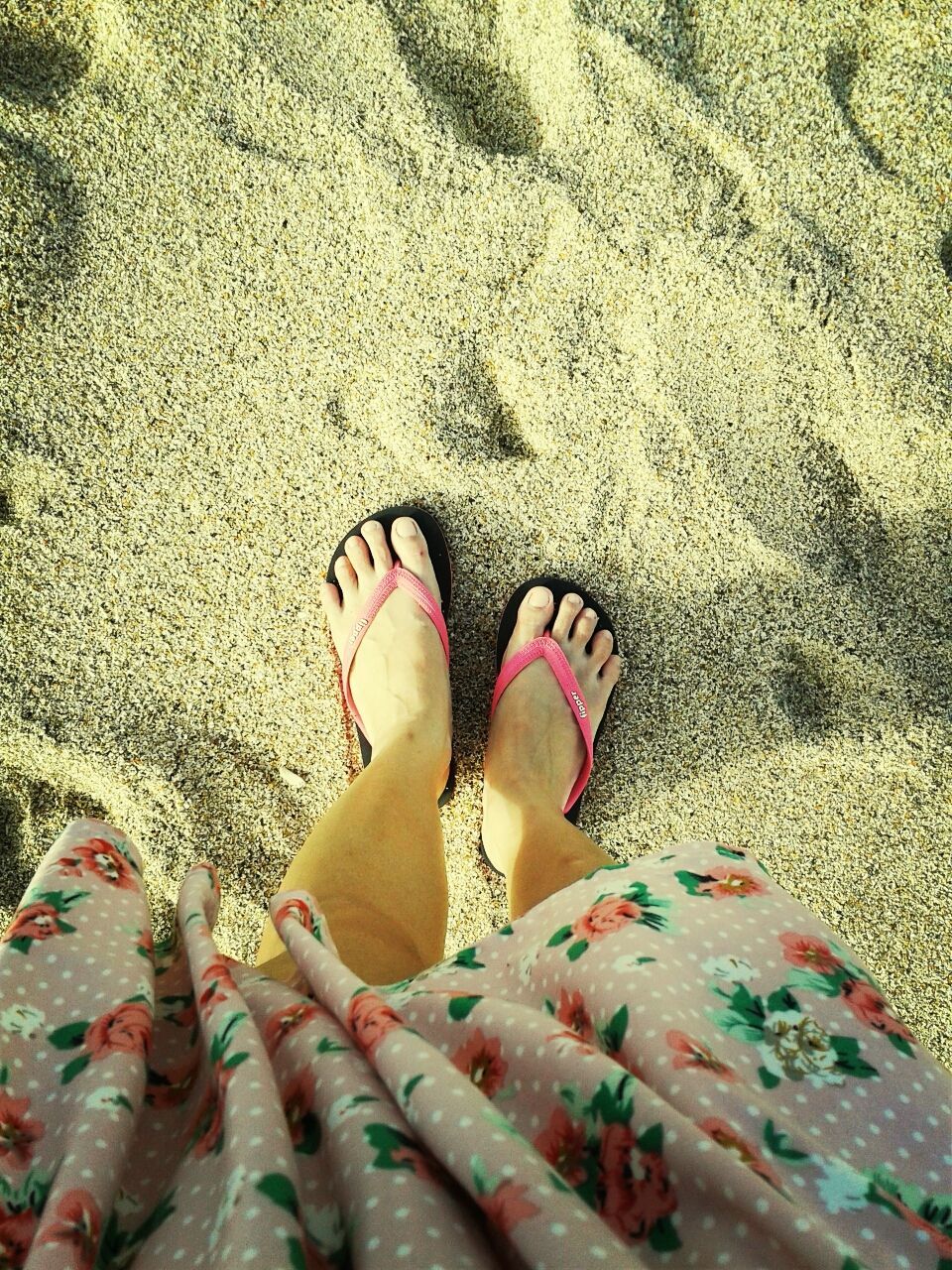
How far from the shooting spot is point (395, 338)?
1.18 m

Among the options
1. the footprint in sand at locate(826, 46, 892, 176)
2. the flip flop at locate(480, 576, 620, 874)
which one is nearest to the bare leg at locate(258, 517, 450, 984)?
the flip flop at locate(480, 576, 620, 874)

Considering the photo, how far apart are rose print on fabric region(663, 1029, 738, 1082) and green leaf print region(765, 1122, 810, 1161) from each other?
4 centimetres

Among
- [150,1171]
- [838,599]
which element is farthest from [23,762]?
[838,599]

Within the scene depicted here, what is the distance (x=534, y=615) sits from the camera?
128 centimetres

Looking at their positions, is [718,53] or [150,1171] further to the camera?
[718,53]

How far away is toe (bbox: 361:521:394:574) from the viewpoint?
1238mm

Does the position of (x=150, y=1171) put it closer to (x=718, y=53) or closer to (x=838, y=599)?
(x=838, y=599)

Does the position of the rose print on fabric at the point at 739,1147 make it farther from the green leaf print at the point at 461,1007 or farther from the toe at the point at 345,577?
the toe at the point at 345,577

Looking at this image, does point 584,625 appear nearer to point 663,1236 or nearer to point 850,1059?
point 850,1059

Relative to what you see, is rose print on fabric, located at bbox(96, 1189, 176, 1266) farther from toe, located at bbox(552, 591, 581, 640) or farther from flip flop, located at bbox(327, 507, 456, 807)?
toe, located at bbox(552, 591, 581, 640)

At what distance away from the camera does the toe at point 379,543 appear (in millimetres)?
1238

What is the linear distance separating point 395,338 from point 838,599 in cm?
74

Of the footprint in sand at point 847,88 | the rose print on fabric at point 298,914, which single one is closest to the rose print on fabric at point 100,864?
the rose print on fabric at point 298,914

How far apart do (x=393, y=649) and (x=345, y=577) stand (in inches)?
5.1
